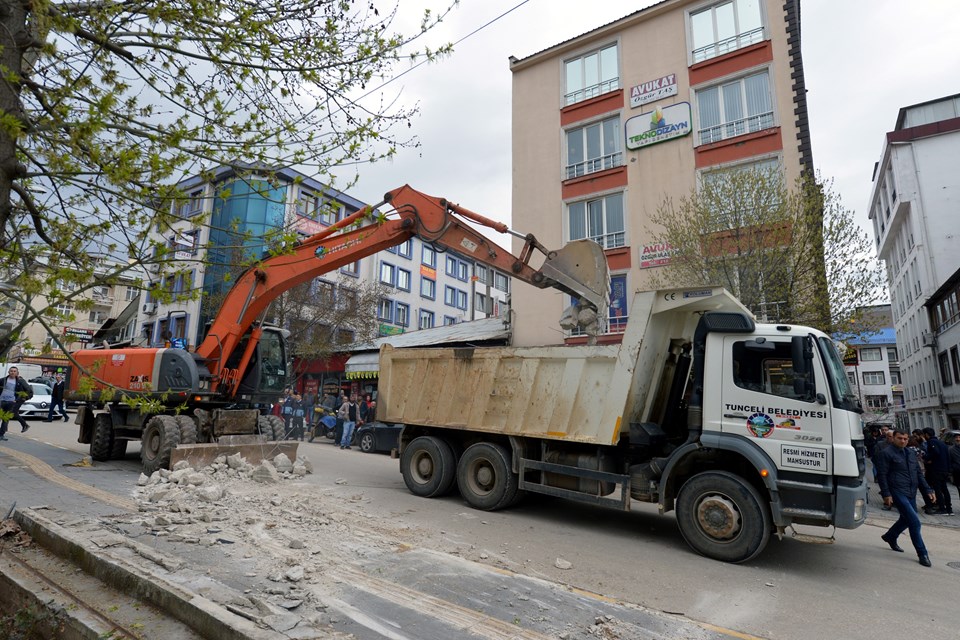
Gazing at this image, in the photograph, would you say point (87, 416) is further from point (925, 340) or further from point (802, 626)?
point (925, 340)

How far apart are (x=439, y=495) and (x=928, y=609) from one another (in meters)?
6.16

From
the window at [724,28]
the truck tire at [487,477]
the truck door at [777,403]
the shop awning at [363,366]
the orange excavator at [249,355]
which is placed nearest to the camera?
the truck door at [777,403]

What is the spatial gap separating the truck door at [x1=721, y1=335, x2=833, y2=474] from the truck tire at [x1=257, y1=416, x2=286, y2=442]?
8.39m

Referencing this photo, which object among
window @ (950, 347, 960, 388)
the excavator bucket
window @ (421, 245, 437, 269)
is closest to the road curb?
the excavator bucket

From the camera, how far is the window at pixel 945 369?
97.8ft

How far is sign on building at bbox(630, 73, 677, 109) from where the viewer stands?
1961cm

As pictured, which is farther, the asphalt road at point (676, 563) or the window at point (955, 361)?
the window at point (955, 361)

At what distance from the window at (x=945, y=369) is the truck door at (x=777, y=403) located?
104 feet

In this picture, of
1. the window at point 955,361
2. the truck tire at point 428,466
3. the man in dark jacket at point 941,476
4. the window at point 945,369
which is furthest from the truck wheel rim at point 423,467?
the window at point 945,369

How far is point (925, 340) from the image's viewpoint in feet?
109

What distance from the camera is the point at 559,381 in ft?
25.1

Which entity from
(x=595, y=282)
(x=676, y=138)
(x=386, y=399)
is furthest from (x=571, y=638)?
(x=676, y=138)

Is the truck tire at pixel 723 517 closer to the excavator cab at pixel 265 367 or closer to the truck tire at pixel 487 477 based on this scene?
the truck tire at pixel 487 477

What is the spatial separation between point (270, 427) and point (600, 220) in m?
14.1
